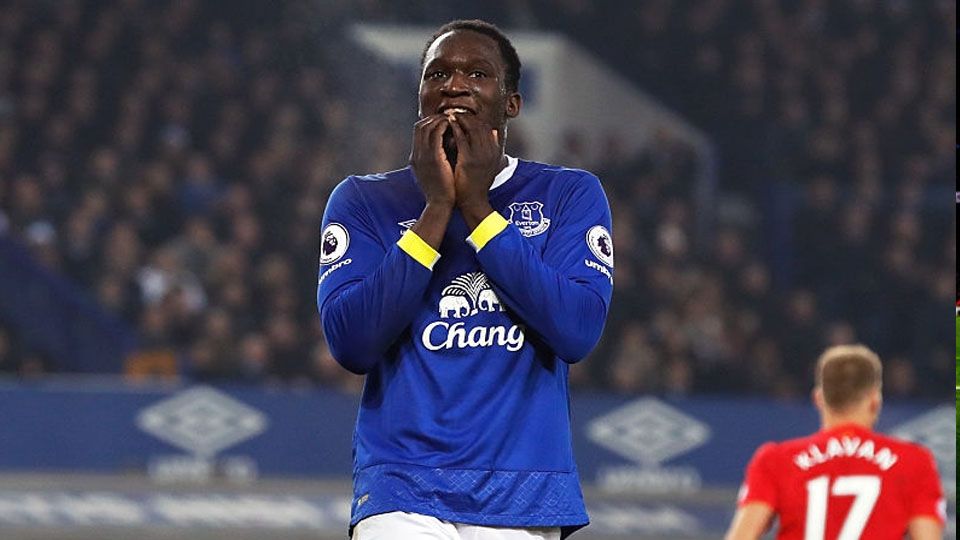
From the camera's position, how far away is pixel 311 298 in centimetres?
1417

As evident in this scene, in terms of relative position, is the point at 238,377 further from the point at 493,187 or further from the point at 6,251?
the point at 493,187

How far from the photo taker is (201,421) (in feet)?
38.1

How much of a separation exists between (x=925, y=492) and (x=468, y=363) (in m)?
1.49

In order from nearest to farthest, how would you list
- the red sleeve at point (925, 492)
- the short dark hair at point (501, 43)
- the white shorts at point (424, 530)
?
1. the white shorts at point (424, 530)
2. the short dark hair at point (501, 43)
3. the red sleeve at point (925, 492)

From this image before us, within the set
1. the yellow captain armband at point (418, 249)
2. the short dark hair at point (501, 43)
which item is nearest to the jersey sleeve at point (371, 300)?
the yellow captain armband at point (418, 249)

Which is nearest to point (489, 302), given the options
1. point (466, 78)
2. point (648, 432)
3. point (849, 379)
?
point (466, 78)

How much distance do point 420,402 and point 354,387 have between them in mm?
10027

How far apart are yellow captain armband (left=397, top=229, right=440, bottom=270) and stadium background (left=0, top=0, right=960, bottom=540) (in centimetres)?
850

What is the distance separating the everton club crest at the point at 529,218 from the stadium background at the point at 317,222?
8399 millimetres

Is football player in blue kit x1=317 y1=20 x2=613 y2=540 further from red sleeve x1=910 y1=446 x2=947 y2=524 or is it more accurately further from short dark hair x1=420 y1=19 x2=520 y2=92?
red sleeve x1=910 y1=446 x2=947 y2=524

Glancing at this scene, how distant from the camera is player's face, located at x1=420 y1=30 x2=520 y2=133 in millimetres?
2973

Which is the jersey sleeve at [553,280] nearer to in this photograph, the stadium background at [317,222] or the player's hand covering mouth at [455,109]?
the player's hand covering mouth at [455,109]

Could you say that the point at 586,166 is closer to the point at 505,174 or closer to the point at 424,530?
the point at 505,174

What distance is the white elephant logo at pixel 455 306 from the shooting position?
2979mm
